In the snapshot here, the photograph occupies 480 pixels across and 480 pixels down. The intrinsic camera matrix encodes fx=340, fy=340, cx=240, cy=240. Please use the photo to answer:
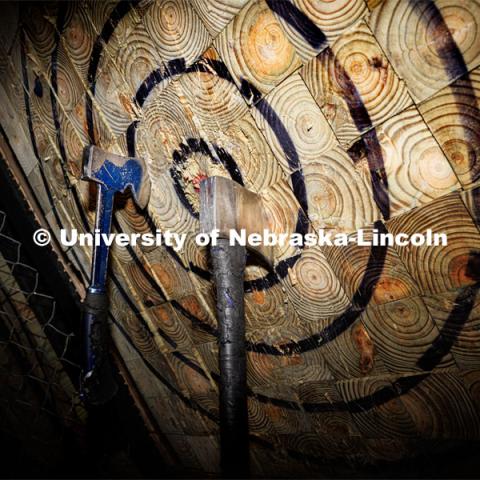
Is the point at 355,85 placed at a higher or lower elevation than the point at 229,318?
higher

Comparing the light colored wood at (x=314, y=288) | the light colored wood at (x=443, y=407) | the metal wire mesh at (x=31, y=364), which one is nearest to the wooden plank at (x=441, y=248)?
the light colored wood at (x=314, y=288)

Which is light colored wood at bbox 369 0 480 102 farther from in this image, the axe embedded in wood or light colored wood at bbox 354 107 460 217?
the axe embedded in wood

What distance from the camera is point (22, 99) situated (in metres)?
1.95

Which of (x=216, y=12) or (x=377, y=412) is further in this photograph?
(x=377, y=412)

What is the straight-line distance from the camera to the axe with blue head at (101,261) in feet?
5.09

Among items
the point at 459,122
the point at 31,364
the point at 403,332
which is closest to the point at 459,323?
the point at 403,332

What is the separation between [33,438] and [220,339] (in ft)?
6.73

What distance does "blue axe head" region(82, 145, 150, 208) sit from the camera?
58.4 inches

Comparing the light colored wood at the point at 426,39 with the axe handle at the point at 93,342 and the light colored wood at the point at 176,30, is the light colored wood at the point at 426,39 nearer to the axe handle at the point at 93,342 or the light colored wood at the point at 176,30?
the light colored wood at the point at 176,30

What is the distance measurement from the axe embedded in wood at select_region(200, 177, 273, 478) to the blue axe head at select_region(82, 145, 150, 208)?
49cm

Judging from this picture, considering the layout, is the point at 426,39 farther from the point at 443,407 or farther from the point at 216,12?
the point at 443,407

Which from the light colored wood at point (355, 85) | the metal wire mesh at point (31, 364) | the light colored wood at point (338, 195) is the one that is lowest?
the metal wire mesh at point (31, 364)

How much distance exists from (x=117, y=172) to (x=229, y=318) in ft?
2.81

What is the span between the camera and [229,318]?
126 cm
